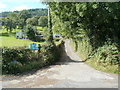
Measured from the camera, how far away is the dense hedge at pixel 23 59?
25.7 ft

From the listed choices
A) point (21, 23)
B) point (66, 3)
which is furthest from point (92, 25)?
point (21, 23)

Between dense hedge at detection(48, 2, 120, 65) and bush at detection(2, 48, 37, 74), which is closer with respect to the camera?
bush at detection(2, 48, 37, 74)

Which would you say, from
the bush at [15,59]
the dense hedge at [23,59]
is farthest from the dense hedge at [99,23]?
the bush at [15,59]

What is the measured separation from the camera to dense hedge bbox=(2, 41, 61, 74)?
7.85 metres

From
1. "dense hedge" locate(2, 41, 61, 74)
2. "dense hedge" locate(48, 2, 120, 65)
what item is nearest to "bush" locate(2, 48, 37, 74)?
"dense hedge" locate(2, 41, 61, 74)

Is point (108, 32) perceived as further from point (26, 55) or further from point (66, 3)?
point (26, 55)

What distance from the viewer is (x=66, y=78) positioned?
7215mm

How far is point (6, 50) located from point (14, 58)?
71cm

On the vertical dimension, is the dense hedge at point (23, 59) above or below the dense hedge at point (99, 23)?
below

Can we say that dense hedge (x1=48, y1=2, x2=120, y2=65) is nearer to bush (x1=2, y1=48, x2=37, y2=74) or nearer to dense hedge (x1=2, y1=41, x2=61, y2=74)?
dense hedge (x1=2, y1=41, x2=61, y2=74)

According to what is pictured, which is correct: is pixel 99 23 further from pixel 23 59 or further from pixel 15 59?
pixel 15 59

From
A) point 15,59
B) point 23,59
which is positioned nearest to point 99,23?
point 23,59

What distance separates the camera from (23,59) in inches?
348

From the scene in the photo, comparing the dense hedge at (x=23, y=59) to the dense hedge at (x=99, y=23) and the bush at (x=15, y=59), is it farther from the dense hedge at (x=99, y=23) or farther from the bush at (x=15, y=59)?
the dense hedge at (x=99, y=23)
